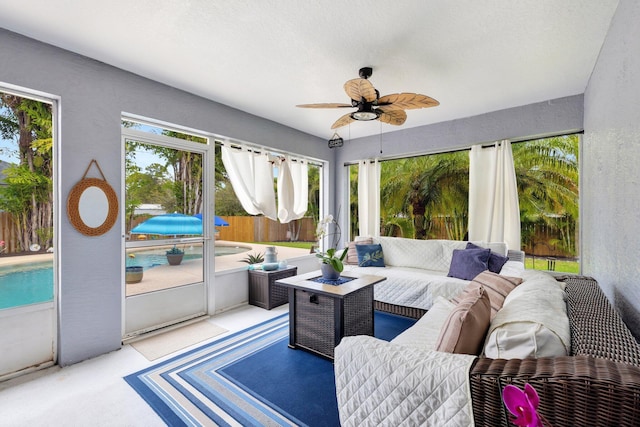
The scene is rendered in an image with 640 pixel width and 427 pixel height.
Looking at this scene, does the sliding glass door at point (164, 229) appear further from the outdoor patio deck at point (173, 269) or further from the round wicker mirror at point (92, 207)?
the round wicker mirror at point (92, 207)

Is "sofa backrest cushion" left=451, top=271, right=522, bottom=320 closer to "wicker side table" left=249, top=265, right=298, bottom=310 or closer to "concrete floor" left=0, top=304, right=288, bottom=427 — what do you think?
"concrete floor" left=0, top=304, right=288, bottom=427

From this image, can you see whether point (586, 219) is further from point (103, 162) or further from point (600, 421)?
point (103, 162)

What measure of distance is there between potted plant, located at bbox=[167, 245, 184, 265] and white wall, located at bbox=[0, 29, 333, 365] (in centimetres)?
49

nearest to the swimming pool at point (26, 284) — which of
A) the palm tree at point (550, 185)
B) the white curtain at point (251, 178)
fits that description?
the white curtain at point (251, 178)

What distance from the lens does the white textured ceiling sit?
6.41 feet

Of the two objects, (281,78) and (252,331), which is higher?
(281,78)

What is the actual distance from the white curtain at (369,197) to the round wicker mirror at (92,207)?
142 inches

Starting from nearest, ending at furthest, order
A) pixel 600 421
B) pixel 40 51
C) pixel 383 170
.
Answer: pixel 600 421
pixel 40 51
pixel 383 170

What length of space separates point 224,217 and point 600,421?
3751 mm

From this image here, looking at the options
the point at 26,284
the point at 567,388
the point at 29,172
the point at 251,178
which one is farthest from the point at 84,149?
the point at 567,388

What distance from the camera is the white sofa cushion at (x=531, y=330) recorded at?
1133 mm

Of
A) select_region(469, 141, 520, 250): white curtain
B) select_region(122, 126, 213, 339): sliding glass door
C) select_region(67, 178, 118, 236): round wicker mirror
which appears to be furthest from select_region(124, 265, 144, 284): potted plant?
select_region(469, 141, 520, 250): white curtain

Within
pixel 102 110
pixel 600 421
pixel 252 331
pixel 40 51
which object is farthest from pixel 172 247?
pixel 600 421

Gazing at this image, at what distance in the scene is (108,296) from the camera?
2.71m
